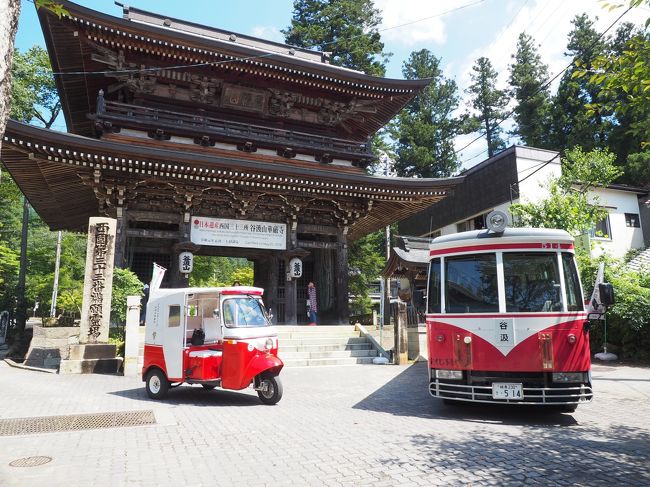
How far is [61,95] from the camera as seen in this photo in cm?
1716

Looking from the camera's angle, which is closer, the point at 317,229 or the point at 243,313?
the point at 243,313

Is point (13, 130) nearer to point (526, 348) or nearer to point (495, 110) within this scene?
point (526, 348)

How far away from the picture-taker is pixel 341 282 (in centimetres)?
1662

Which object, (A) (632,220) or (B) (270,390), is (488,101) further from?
(B) (270,390)

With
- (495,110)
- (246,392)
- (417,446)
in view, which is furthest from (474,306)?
(495,110)

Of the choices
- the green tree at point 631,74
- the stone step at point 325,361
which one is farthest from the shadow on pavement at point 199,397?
the green tree at point 631,74

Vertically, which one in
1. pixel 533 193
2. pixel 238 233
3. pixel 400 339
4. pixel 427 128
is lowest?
pixel 400 339

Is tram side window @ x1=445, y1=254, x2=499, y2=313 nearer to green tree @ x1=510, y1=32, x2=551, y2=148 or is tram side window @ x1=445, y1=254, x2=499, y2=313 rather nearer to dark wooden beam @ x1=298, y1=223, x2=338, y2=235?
dark wooden beam @ x1=298, y1=223, x2=338, y2=235

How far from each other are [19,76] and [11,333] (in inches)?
750

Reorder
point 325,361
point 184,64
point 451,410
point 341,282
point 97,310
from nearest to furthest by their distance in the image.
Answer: point 451,410 → point 97,310 → point 325,361 → point 184,64 → point 341,282

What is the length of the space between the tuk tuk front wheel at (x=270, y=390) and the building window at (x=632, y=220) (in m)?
28.0

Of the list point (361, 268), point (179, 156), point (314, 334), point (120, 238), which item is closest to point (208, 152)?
point (179, 156)

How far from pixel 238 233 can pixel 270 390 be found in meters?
8.72

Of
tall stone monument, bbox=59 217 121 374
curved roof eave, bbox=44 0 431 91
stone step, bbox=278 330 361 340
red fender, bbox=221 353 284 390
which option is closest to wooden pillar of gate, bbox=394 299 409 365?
stone step, bbox=278 330 361 340
